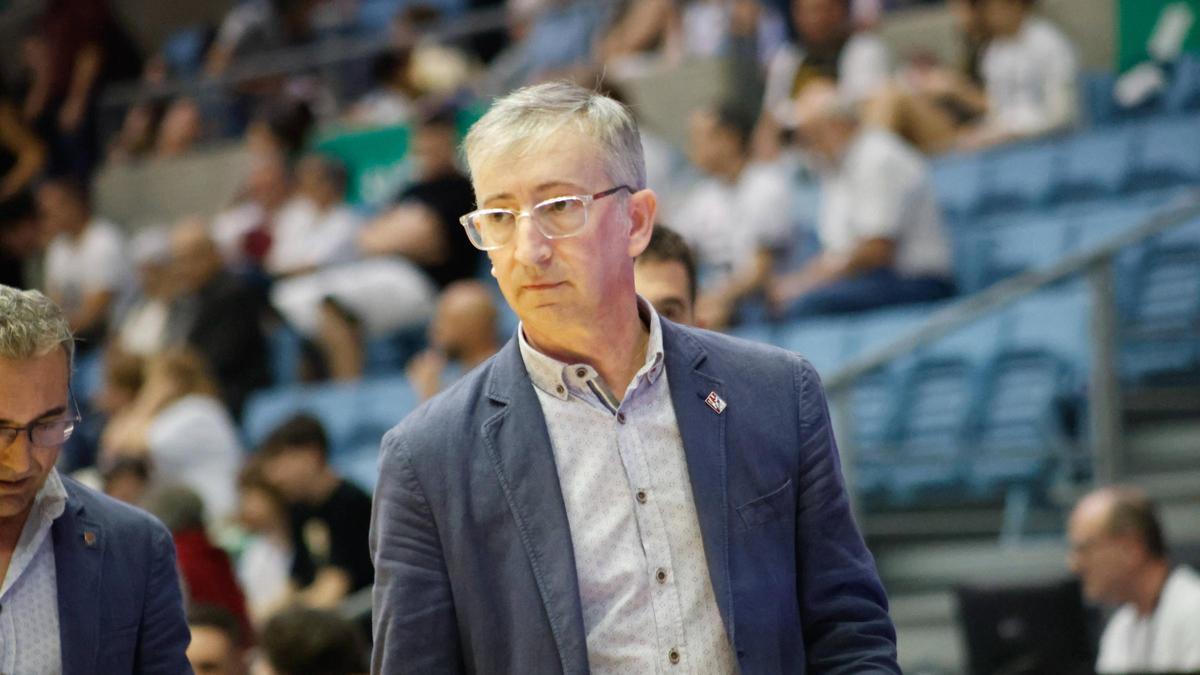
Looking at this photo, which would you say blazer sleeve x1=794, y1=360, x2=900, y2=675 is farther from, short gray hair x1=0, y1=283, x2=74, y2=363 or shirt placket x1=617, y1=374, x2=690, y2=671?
short gray hair x1=0, y1=283, x2=74, y2=363

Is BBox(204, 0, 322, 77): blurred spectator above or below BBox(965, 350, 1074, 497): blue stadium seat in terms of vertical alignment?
above

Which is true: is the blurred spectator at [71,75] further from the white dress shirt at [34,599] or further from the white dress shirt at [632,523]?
the white dress shirt at [632,523]

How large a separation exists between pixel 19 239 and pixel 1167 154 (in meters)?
6.52

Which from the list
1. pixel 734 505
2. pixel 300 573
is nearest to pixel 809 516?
pixel 734 505

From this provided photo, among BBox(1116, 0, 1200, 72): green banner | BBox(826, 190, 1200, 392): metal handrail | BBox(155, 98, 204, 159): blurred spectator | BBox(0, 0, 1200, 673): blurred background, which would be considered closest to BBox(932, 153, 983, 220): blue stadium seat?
BBox(0, 0, 1200, 673): blurred background

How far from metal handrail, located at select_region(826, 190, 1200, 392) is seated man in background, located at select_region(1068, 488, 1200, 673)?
66cm

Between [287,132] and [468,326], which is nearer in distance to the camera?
[468,326]

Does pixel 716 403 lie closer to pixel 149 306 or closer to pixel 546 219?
pixel 546 219

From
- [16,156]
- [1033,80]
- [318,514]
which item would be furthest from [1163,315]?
[16,156]

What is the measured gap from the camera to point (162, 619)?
215 centimetres

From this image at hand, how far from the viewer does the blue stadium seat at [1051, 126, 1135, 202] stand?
20.3ft

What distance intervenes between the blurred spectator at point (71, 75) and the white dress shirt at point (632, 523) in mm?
9239

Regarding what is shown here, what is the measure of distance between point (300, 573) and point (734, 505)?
3545 millimetres

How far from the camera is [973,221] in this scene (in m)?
6.43
